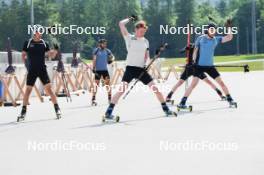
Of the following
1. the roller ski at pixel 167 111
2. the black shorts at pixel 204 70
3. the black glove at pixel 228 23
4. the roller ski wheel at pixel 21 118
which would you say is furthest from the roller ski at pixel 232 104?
the roller ski wheel at pixel 21 118

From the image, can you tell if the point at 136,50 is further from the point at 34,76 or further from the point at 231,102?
the point at 231,102

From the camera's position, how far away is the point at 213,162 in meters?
7.71

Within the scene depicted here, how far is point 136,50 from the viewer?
513 inches

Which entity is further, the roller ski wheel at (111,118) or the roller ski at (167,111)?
the roller ski at (167,111)

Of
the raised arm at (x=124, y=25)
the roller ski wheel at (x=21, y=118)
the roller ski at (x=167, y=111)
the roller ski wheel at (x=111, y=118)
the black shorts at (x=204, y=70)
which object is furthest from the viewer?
the black shorts at (x=204, y=70)

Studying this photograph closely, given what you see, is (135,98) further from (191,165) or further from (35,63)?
(191,165)

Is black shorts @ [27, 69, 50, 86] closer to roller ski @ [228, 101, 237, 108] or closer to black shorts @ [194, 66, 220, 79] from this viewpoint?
black shorts @ [194, 66, 220, 79]

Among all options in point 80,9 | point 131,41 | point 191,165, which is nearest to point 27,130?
point 131,41

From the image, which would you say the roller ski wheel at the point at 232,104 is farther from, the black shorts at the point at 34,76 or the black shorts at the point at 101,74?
the black shorts at the point at 34,76

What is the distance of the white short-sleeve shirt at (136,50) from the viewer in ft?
42.6

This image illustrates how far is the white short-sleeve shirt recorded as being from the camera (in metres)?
13.0

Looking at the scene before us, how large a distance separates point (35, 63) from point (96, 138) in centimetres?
375

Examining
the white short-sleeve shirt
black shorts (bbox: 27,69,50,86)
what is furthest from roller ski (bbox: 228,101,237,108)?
black shorts (bbox: 27,69,50,86)

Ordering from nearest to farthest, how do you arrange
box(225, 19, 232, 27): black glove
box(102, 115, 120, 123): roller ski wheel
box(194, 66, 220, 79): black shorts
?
box(102, 115, 120, 123): roller ski wheel → box(225, 19, 232, 27): black glove → box(194, 66, 220, 79): black shorts
